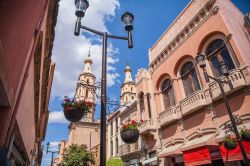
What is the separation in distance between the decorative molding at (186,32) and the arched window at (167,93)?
78.3 inches

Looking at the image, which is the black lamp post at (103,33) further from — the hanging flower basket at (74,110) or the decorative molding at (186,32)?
the decorative molding at (186,32)

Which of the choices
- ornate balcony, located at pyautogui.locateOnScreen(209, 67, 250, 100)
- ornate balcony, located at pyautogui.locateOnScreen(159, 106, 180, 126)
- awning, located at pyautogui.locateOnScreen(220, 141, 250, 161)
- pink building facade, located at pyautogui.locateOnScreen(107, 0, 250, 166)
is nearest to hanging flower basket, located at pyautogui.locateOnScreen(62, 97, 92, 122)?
pink building facade, located at pyautogui.locateOnScreen(107, 0, 250, 166)

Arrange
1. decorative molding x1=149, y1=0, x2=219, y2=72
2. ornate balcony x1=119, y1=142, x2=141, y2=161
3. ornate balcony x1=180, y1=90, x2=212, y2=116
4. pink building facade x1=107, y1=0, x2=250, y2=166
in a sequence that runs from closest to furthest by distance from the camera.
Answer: pink building facade x1=107, y1=0, x2=250, y2=166 → ornate balcony x1=180, y1=90, x2=212, y2=116 → decorative molding x1=149, y1=0, x2=219, y2=72 → ornate balcony x1=119, y1=142, x2=141, y2=161

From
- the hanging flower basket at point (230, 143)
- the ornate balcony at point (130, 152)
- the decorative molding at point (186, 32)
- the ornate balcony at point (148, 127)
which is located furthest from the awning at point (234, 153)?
the ornate balcony at point (130, 152)

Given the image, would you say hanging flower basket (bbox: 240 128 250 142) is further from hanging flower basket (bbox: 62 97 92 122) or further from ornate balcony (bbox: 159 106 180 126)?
hanging flower basket (bbox: 62 97 92 122)

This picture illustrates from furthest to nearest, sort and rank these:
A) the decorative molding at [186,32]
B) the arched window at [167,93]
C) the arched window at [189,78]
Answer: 1. the arched window at [167,93]
2. the arched window at [189,78]
3. the decorative molding at [186,32]

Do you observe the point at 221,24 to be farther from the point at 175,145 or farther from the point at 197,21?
the point at 175,145

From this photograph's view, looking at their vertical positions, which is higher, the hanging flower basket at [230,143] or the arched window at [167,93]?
the arched window at [167,93]

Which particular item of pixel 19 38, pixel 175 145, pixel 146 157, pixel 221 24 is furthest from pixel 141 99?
pixel 19 38

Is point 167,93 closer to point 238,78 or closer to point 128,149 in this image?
point 238,78

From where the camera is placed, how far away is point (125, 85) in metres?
58.5

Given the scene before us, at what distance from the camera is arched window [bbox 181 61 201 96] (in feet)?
42.0

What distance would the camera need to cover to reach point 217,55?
11.4 metres

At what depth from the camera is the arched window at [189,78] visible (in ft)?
42.0
